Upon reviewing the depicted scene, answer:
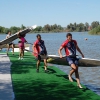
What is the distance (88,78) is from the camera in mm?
13258

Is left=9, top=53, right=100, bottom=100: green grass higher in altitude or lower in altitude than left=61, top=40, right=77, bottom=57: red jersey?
lower

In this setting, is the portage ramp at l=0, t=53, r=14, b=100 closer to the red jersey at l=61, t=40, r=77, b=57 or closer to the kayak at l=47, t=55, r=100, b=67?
the kayak at l=47, t=55, r=100, b=67

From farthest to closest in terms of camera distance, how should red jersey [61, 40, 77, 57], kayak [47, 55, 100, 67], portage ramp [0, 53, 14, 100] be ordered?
1. kayak [47, 55, 100, 67]
2. red jersey [61, 40, 77, 57]
3. portage ramp [0, 53, 14, 100]

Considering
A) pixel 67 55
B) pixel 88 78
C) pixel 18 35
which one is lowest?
pixel 88 78

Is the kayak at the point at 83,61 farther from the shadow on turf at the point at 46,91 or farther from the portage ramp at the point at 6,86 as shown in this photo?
the portage ramp at the point at 6,86

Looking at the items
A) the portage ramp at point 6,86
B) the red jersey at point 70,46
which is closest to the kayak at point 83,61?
the red jersey at point 70,46

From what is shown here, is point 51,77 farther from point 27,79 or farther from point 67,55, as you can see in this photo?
point 67,55

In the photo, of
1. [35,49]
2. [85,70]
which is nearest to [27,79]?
[35,49]

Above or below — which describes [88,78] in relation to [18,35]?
below

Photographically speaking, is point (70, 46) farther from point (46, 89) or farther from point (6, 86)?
point (6, 86)

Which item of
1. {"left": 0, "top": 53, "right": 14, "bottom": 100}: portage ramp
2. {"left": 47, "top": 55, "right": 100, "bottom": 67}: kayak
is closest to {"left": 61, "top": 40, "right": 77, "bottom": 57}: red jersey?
{"left": 47, "top": 55, "right": 100, "bottom": 67}: kayak

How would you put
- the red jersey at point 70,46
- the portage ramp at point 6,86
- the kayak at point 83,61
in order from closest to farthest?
the portage ramp at point 6,86
the red jersey at point 70,46
the kayak at point 83,61

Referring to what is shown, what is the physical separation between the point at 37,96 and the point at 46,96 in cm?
24

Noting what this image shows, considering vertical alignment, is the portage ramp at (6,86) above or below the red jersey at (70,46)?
below
